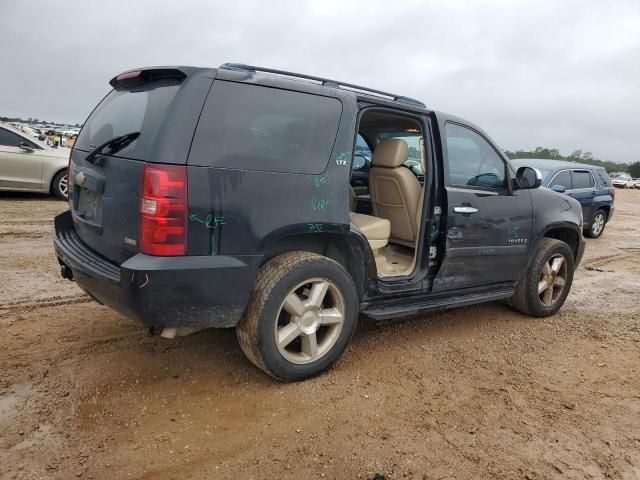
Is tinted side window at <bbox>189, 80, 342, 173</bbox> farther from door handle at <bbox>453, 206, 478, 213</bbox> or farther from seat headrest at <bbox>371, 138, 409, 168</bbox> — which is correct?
door handle at <bbox>453, 206, 478, 213</bbox>

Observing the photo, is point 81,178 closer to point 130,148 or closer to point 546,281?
point 130,148

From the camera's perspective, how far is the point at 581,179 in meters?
10.9

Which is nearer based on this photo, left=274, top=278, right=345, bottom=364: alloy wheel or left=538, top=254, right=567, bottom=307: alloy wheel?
left=274, top=278, right=345, bottom=364: alloy wheel

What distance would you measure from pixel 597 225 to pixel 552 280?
7697mm

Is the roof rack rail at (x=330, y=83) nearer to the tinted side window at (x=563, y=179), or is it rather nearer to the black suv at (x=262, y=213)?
the black suv at (x=262, y=213)

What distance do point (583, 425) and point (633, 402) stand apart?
0.62 meters

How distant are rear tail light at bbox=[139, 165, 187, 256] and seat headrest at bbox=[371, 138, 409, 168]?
2.02 m

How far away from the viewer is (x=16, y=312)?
13.1 ft

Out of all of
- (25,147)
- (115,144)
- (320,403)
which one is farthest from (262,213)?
(25,147)

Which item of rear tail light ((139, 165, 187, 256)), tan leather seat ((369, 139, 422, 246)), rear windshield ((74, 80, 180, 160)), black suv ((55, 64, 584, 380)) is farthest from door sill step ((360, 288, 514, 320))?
rear windshield ((74, 80, 180, 160))

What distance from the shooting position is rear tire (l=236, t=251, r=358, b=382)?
286 cm

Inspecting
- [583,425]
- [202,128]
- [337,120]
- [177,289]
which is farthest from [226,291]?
[583,425]

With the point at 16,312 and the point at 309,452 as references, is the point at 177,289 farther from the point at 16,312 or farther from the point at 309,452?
the point at 16,312

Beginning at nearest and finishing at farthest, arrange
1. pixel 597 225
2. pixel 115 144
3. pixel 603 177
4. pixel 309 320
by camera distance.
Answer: pixel 115 144
pixel 309 320
pixel 597 225
pixel 603 177
